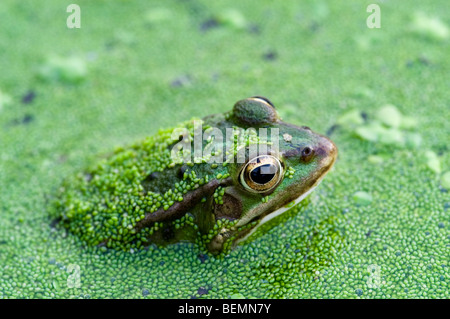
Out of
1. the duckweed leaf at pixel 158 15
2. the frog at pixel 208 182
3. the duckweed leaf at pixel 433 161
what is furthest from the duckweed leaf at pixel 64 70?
the duckweed leaf at pixel 433 161

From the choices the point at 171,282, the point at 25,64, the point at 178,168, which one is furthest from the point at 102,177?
the point at 25,64

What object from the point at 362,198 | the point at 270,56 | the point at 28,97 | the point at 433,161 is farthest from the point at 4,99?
the point at 433,161

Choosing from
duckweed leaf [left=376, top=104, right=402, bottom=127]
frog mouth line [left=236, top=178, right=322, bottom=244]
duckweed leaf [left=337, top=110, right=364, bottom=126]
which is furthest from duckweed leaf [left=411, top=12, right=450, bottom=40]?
frog mouth line [left=236, top=178, right=322, bottom=244]

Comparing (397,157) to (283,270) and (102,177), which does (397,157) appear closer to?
(283,270)

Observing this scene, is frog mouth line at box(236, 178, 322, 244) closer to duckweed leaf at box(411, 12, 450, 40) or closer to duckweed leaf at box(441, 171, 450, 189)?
duckweed leaf at box(441, 171, 450, 189)

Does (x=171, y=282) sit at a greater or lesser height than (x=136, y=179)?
lesser

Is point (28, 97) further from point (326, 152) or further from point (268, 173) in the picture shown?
point (326, 152)
